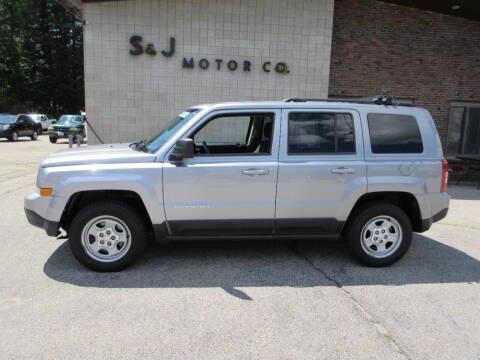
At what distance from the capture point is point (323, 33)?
35.3 feet

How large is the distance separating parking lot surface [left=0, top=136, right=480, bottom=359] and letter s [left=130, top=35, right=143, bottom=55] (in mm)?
6057

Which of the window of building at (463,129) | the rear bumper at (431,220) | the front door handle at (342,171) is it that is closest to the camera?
the front door handle at (342,171)

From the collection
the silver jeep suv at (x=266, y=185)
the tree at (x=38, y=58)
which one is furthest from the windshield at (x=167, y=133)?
the tree at (x=38, y=58)

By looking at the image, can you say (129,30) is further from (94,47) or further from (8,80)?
(8,80)

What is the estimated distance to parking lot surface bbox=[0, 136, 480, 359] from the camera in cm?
312

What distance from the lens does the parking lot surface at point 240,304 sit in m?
3.12

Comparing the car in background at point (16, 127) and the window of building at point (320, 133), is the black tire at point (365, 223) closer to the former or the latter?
the window of building at point (320, 133)

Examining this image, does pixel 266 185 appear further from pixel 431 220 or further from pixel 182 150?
pixel 431 220

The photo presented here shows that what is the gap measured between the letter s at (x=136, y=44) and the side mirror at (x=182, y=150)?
6782 mm

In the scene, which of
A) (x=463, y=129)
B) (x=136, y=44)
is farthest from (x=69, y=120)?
(x=463, y=129)

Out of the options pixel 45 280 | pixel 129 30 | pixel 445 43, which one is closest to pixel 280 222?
pixel 45 280

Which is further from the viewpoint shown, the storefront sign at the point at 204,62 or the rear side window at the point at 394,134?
the storefront sign at the point at 204,62

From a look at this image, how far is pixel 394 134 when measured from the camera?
15.8ft

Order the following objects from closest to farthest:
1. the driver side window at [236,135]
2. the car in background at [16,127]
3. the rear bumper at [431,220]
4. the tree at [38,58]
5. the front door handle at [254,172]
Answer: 1. the front door handle at [254,172]
2. the driver side window at [236,135]
3. the rear bumper at [431,220]
4. the car in background at [16,127]
5. the tree at [38,58]
